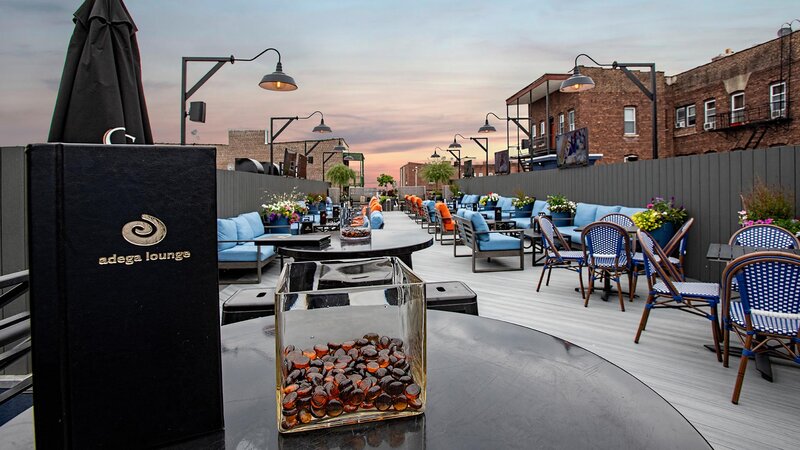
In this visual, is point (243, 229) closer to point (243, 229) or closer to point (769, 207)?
point (243, 229)

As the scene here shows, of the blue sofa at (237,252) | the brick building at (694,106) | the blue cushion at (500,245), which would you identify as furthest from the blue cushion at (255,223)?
the brick building at (694,106)

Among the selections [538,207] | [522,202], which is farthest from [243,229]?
[522,202]

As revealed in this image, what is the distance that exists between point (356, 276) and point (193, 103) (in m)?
7.71

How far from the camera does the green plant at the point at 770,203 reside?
437 cm

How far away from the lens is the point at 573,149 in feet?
34.4

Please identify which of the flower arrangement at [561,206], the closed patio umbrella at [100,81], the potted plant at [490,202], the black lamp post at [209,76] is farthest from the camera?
the potted plant at [490,202]

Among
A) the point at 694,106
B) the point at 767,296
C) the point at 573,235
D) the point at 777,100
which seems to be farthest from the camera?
the point at 694,106

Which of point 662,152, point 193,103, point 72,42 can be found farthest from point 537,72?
point 72,42

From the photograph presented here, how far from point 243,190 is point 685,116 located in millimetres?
19803

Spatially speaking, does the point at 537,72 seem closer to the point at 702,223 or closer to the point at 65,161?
the point at 702,223

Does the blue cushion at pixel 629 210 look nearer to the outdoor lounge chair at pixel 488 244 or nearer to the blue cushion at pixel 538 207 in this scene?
the outdoor lounge chair at pixel 488 244

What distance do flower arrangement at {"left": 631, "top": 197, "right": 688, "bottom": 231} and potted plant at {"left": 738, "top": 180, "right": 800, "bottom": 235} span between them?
132 cm

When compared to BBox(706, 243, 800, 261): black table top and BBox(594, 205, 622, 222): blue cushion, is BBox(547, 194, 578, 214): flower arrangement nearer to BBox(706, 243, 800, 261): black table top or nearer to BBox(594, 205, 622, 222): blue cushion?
BBox(594, 205, 622, 222): blue cushion

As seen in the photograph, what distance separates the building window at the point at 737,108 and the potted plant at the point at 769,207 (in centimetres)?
1524
